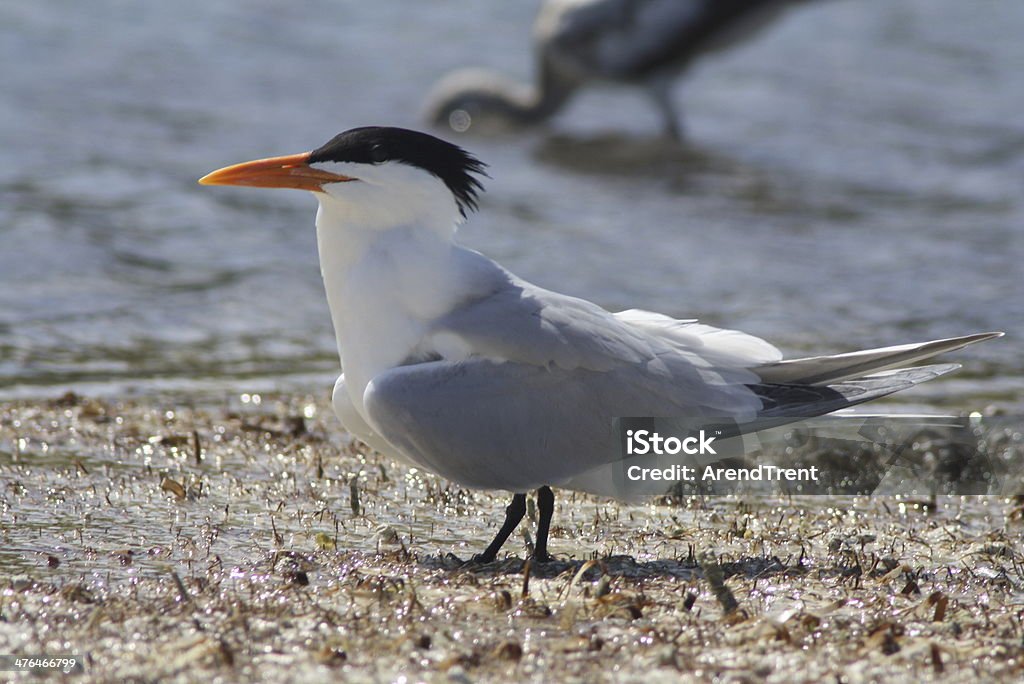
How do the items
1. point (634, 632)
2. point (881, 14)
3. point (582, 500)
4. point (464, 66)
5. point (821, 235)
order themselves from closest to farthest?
point (634, 632)
point (582, 500)
point (821, 235)
point (464, 66)
point (881, 14)

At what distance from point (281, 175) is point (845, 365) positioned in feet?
6.15

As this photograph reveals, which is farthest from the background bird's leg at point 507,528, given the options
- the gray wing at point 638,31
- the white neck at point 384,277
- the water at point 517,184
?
the gray wing at point 638,31

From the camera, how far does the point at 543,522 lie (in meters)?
4.14

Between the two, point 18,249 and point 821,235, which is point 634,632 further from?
point 821,235

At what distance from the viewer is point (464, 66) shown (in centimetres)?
1519

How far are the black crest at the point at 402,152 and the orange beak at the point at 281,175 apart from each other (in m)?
0.05

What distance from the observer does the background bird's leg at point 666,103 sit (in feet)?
43.1

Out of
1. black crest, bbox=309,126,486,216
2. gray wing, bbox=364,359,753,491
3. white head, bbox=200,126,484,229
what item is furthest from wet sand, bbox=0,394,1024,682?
black crest, bbox=309,126,486,216

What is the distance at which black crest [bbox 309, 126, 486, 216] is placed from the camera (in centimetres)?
423

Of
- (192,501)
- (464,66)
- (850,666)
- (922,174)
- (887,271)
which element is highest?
(464,66)

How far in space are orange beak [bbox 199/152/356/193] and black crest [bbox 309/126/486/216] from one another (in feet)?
0.15

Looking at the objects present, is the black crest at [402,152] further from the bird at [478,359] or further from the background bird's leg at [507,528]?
the background bird's leg at [507,528]

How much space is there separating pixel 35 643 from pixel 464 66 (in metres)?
12.6

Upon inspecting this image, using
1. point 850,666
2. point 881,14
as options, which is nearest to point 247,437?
point 850,666
